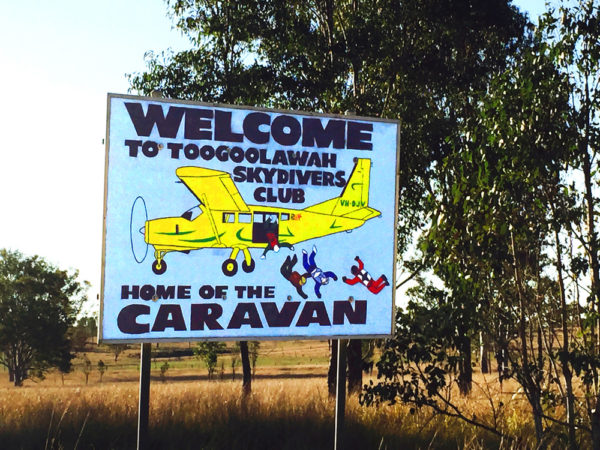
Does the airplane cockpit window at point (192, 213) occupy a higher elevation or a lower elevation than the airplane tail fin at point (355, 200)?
lower

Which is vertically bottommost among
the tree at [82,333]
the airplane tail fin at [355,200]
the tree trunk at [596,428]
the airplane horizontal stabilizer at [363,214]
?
the tree at [82,333]

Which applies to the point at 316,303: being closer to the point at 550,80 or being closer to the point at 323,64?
the point at 550,80

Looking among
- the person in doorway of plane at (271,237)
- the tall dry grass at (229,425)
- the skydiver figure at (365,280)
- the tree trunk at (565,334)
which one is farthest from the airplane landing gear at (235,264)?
the tree trunk at (565,334)

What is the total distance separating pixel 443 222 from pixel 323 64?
10.2 m

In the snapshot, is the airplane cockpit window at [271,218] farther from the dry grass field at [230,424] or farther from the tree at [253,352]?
the tree at [253,352]

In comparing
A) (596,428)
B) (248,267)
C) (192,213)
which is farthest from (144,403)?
(596,428)

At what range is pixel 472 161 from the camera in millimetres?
8109

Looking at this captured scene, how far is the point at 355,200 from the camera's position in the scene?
7664 millimetres

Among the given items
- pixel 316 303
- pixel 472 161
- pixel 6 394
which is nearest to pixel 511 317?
pixel 472 161

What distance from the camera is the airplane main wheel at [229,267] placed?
726cm

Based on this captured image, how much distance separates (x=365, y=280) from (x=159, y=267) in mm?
2013

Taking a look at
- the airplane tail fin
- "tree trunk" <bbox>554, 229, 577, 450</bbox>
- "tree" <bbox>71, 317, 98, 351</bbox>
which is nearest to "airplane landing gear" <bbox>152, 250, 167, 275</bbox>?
the airplane tail fin

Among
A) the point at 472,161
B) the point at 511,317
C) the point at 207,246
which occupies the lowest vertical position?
the point at 511,317

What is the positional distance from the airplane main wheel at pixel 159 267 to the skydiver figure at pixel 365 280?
5.68 feet
